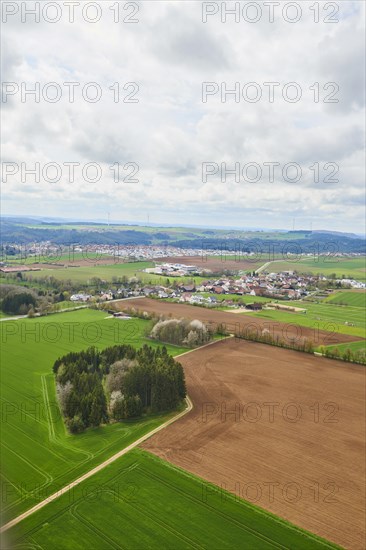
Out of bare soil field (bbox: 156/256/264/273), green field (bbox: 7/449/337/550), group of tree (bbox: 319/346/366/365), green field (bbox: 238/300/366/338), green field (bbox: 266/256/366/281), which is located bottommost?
A: green field (bbox: 7/449/337/550)

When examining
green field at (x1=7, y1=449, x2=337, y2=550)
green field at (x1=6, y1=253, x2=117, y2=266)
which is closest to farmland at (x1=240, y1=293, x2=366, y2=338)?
green field at (x1=7, y1=449, x2=337, y2=550)

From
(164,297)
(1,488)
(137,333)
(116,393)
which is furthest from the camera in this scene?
(164,297)

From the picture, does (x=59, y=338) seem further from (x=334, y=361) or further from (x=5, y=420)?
(x=334, y=361)

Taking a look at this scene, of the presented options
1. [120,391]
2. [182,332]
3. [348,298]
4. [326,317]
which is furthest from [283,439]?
[348,298]

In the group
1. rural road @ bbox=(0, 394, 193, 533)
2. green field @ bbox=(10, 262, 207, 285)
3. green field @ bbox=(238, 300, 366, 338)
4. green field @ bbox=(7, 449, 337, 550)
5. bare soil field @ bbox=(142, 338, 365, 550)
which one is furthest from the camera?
green field @ bbox=(10, 262, 207, 285)

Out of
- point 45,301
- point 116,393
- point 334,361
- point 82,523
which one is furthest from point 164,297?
point 82,523

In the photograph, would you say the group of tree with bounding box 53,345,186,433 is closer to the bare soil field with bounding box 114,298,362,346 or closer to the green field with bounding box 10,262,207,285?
the bare soil field with bounding box 114,298,362,346

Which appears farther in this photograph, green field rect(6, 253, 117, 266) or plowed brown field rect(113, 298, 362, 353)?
green field rect(6, 253, 117, 266)

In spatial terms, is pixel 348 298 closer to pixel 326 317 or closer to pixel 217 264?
pixel 326 317
